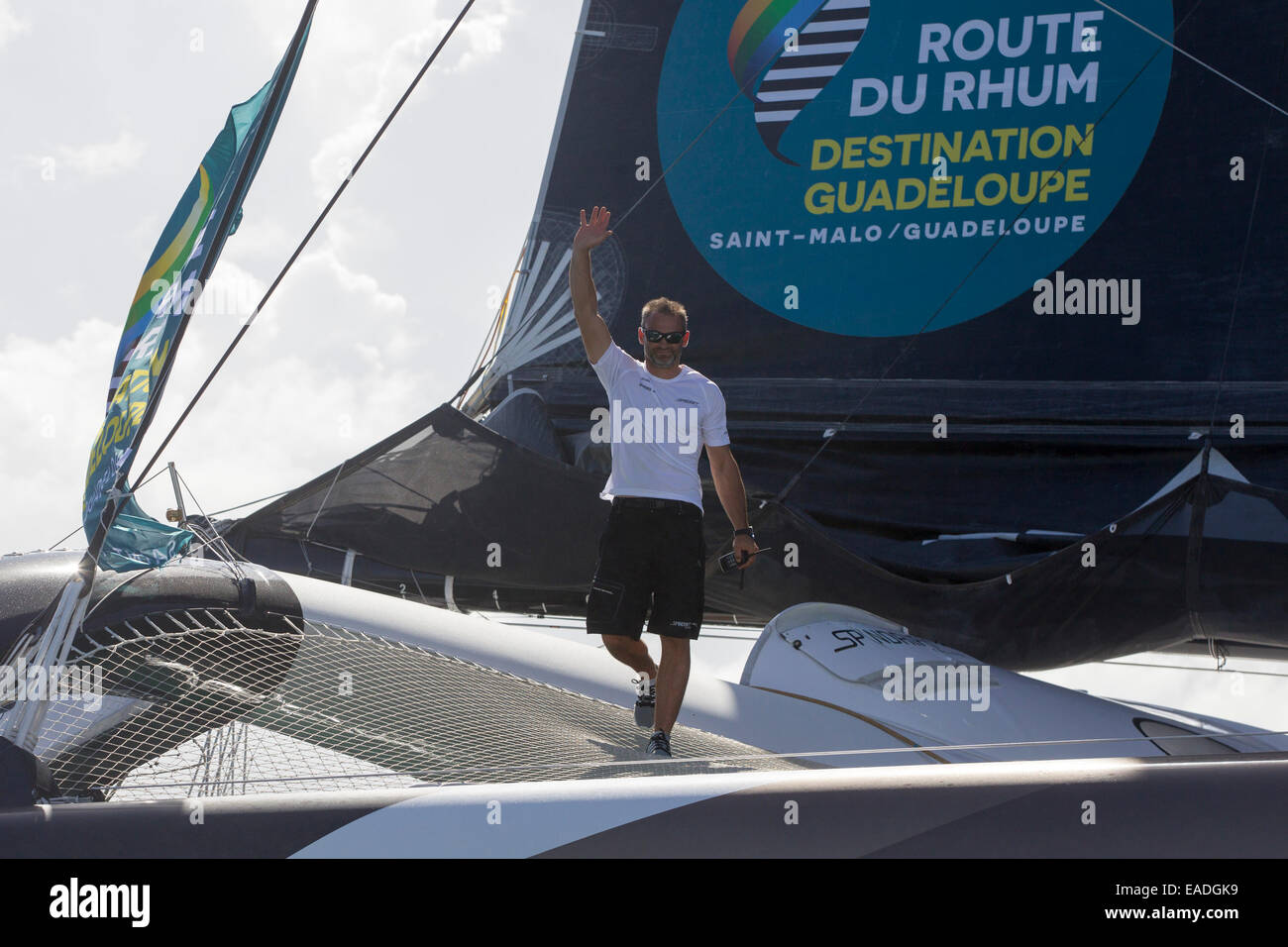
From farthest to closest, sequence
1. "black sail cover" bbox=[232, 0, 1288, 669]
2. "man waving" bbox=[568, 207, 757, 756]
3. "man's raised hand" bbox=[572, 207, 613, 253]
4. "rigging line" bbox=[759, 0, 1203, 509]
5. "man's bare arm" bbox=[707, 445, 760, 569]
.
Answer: "rigging line" bbox=[759, 0, 1203, 509] < "black sail cover" bbox=[232, 0, 1288, 669] < "man's bare arm" bbox=[707, 445, 760, 569] < "man waving" bbox=[568, 207, 757, 756] < "man's raised hand" bbox=[572, 207, 613, 253]

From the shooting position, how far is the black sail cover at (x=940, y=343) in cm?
357

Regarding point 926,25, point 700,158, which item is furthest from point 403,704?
point 926,25

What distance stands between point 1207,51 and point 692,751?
2721mm

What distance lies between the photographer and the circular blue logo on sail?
3.85 meters

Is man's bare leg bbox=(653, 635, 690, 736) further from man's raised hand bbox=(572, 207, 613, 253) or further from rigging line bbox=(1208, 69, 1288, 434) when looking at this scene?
rigging line bbox=(1208, 69, 1288, 434)

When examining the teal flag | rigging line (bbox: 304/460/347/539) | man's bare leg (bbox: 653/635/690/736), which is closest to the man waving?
man's bare leg (bbox: 653/635/690/736)

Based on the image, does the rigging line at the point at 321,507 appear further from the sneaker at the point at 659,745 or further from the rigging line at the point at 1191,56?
the rigging line at the point at 1191,56

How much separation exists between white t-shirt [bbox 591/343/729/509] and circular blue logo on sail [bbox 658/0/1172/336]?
165cm

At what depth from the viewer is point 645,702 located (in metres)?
2.60

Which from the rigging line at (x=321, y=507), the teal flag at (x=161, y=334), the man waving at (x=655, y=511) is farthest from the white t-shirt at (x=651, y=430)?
the rigging line at (x=321, y=507)

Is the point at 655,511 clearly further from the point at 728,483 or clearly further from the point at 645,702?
the point at 645,702

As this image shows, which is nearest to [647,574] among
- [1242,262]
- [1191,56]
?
[1242,262]

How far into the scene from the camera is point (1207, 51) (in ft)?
12.4

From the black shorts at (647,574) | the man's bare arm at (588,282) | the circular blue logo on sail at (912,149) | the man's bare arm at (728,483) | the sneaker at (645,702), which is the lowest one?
the sneaker at (645,702)
